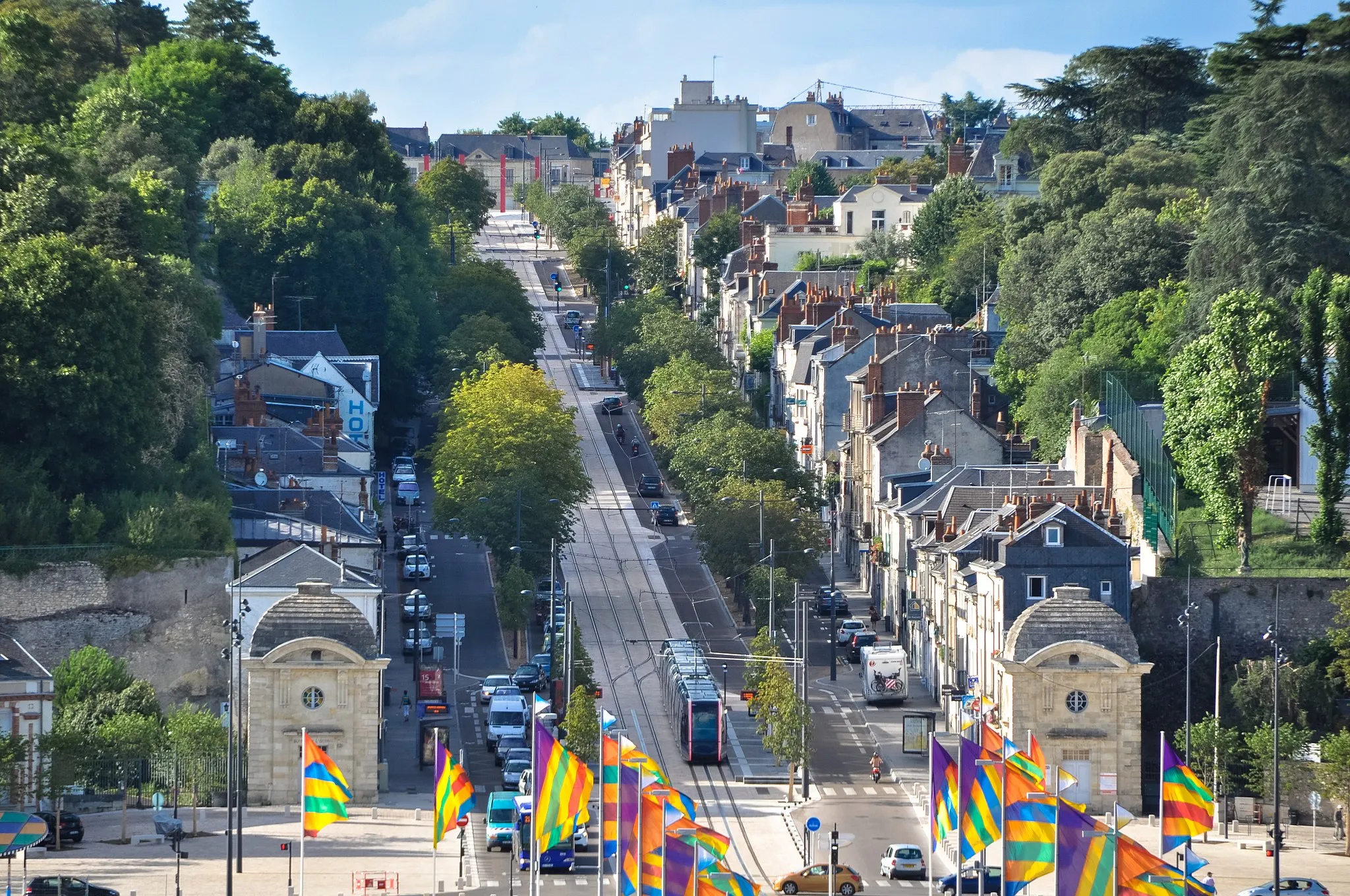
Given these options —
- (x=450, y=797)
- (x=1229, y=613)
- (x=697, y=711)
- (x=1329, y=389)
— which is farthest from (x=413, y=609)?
(x=1329, y=389)

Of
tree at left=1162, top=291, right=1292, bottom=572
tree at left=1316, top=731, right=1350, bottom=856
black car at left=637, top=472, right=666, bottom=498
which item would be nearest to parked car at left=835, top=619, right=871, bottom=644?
tree at left=1162, top=291, right=1292, bottom=572

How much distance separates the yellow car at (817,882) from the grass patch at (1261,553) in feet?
80.8

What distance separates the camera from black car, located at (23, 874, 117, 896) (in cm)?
6794

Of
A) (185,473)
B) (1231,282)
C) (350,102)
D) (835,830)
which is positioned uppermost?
(350,102)

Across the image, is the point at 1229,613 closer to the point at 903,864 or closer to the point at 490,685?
the point at 903,864

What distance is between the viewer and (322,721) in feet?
272

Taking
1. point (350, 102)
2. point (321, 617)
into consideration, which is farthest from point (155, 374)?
point (350, 102)

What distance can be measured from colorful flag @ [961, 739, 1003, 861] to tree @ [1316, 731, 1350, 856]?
52.2 ft

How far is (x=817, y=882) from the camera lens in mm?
71000

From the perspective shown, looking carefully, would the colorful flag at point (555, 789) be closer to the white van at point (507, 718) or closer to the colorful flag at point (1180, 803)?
the colorful flag at point (1180, 803)

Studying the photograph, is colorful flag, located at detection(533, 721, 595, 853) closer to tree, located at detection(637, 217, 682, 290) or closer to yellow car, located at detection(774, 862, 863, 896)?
yellow car, located at detection(774, 862, 863, 896)

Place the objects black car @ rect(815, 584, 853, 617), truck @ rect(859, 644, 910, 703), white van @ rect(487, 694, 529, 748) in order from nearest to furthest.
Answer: white van @ rect(487, 694, 529, 748) < truck @ rect(859, 644, 910, 703) < black car @ rect(815, 584, 853, 617)

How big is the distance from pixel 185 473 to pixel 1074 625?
1343 inches

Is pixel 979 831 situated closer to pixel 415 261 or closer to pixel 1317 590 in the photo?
pixel 1317 590
